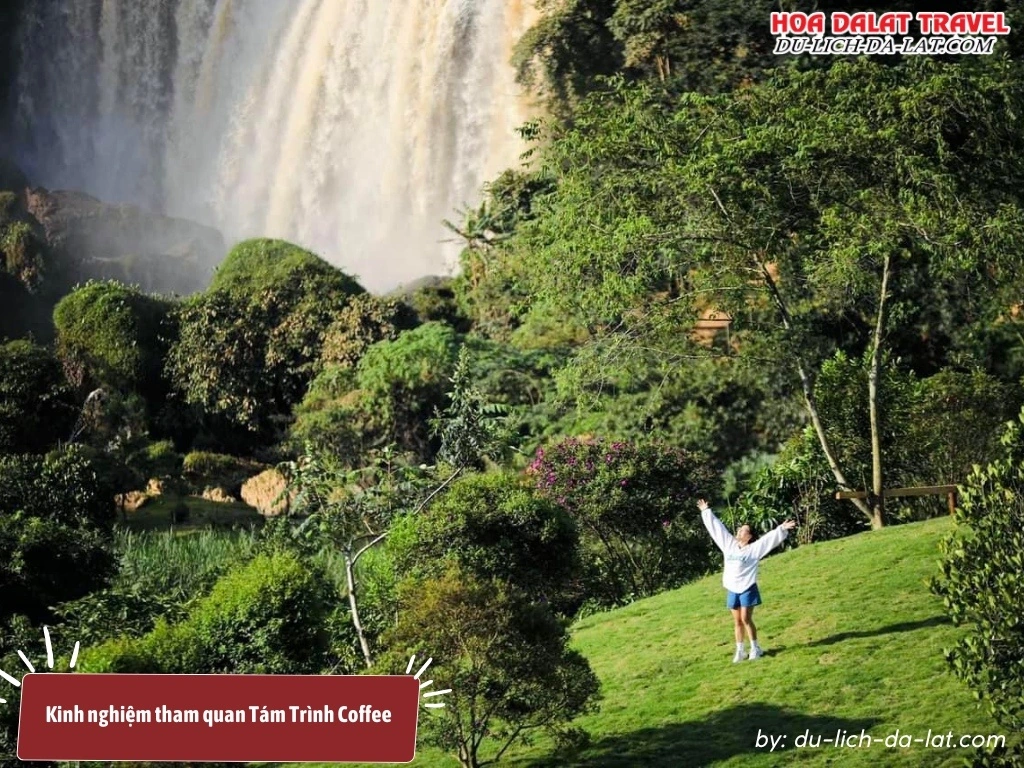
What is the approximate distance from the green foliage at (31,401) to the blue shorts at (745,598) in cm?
1933

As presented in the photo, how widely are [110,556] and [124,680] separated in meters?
7.88

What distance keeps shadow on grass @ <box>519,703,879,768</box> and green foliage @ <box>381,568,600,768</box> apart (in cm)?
64

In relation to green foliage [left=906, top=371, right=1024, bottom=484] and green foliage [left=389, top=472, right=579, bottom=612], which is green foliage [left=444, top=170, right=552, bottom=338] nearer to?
green foliage [left=906, top=371, right=1024, bottom=484]

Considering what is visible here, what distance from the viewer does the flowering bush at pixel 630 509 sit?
1693 centimetres

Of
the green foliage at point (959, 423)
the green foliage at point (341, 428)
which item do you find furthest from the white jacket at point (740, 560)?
the green foliage at point (341, 428)

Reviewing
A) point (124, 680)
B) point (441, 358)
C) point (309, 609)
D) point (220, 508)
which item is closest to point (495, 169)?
point (441, 358)

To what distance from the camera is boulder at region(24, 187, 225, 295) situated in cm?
3959

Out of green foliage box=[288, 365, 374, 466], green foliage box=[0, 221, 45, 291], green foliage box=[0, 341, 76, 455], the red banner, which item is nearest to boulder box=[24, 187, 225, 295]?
green foliage box=[0, 221, 45, 291]

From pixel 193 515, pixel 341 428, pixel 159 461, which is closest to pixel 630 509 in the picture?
pixel 341 428

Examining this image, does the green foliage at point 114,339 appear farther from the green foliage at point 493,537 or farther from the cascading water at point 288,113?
the green foliage at point 493,537

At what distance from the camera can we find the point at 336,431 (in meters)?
25.9

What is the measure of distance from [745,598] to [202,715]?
4352mm

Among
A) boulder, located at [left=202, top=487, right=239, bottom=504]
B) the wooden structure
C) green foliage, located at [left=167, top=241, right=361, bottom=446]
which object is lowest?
boulder, located at [left=202, top=487, right=239, bottom=504]

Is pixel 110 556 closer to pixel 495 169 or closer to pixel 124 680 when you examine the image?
pixel 124 680
